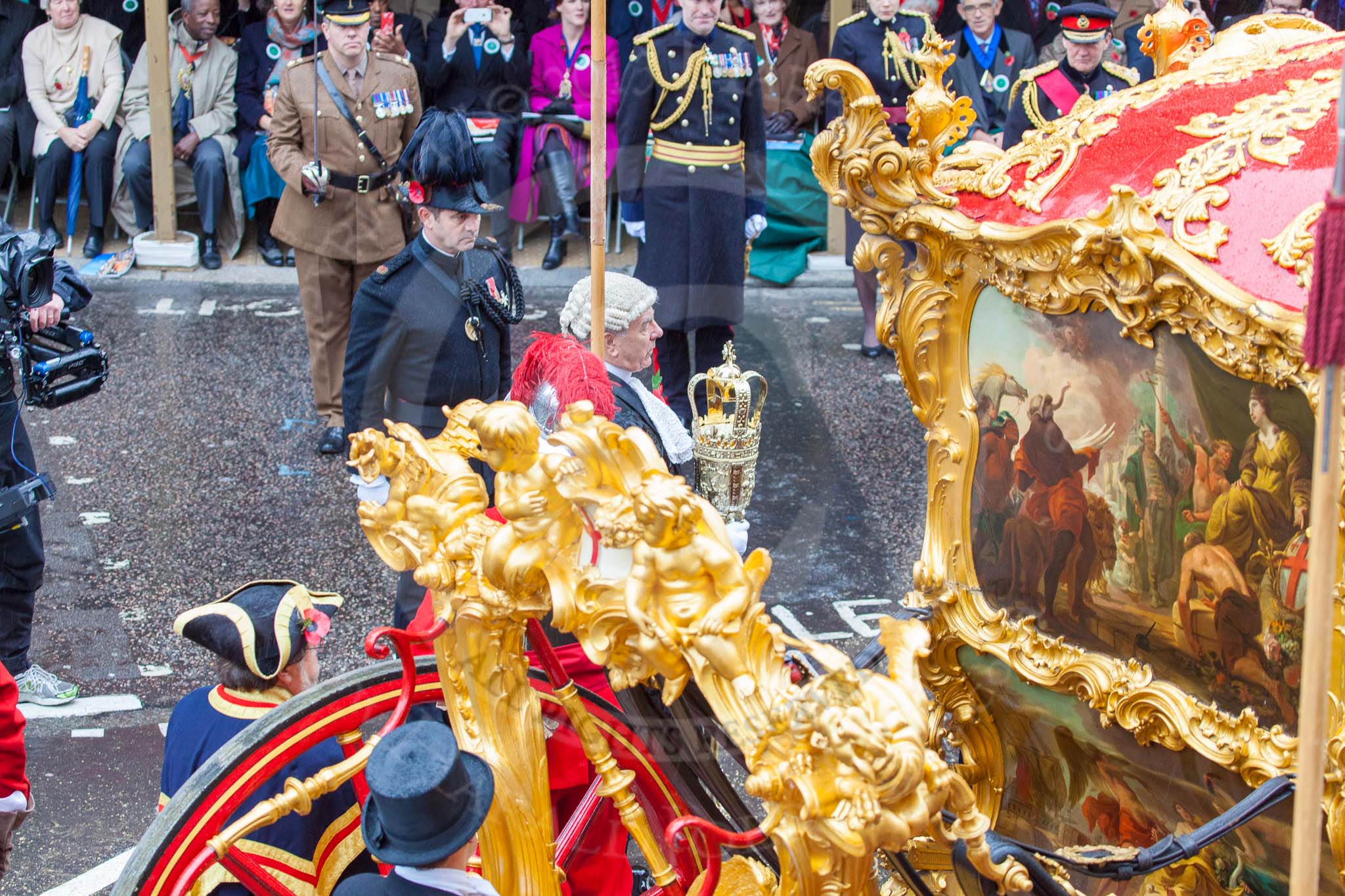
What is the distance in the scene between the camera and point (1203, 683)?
2570mm

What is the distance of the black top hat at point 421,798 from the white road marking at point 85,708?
2.42m

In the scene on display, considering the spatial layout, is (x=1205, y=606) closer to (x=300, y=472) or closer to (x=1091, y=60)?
(x=300, y=472)

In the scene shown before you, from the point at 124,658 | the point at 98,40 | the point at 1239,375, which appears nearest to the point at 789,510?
the point at 124,658

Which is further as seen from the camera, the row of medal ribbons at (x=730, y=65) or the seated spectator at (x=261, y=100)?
the seated spectator at (x=261, y=100)

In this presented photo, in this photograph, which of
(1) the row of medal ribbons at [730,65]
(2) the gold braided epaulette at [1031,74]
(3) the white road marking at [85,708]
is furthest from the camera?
(2) the gold braided epaulette at [1031,74]

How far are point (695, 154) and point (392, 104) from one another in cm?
130

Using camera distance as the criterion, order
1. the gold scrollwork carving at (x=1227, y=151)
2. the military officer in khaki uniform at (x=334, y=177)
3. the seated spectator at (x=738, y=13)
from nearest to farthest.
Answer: the gold scrollwork carving at (x=1227, y=151) → the military officer in khaki uniform at (x=334, y=177) → the seated spectator at (x=738, y=13)

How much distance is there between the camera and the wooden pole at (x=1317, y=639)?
1.55 meters

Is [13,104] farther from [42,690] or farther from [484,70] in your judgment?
[42,690]

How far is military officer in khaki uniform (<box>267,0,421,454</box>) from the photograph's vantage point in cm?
625

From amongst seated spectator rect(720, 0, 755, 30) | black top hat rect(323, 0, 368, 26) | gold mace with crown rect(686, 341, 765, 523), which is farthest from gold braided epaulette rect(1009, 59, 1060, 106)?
gold mace with crown rect(686, 341, 765, 523)

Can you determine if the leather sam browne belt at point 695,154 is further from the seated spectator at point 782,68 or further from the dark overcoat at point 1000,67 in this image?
the dark overcoat at point 1000,67

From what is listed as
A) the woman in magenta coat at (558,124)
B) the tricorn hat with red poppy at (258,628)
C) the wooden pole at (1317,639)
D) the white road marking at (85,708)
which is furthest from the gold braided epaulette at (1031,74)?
the wooden pole at (1317,639)

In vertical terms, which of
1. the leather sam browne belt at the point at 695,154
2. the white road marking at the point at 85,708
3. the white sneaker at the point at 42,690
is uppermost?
the leather sam browne belt at the point at 695,154
